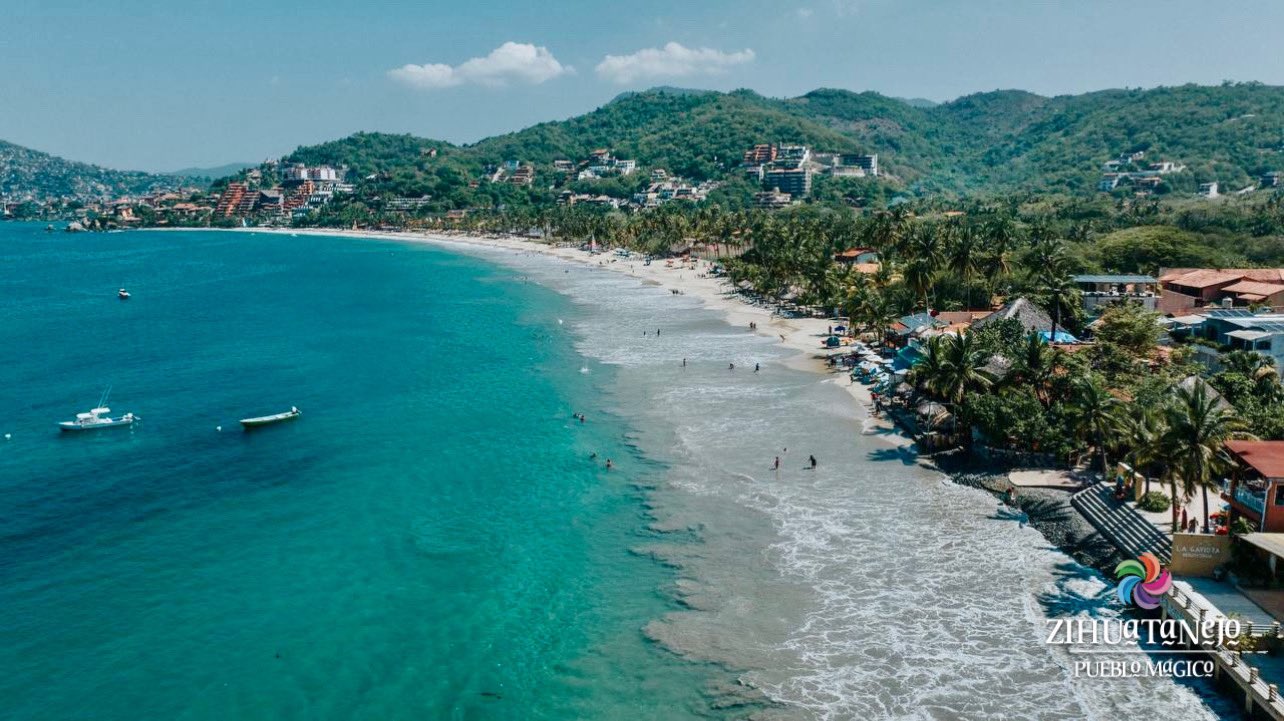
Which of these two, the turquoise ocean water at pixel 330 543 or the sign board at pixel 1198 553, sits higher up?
the sign board at pixel 1198 553

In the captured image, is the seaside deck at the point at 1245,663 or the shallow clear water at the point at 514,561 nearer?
the seaside deck at the point at 1245,663

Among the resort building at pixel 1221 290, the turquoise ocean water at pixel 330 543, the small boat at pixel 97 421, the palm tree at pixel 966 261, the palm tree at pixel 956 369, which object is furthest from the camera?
the palm tree at pixel 966 261

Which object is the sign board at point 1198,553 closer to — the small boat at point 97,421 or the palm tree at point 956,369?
the palm tree at point 956,369

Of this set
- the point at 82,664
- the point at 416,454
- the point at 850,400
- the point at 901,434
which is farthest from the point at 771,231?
the point at 82,664

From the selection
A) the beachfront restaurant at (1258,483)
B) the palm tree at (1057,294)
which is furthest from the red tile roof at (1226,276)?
the beachfront restaurant at (1258,483)

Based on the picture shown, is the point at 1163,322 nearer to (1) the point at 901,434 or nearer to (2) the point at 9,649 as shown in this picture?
(1) the point at 901,434

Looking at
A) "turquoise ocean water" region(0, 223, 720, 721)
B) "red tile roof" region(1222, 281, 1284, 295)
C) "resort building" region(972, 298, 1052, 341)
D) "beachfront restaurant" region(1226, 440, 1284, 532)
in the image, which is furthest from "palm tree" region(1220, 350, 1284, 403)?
"turquoise ocean water" region(0, 223, 720, 721)

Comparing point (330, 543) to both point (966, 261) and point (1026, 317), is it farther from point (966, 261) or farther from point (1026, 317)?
point (966, 261)

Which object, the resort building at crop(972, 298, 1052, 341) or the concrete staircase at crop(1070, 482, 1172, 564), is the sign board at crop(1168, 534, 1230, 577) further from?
the resort building at crop(972, 298, 1052, 341)
